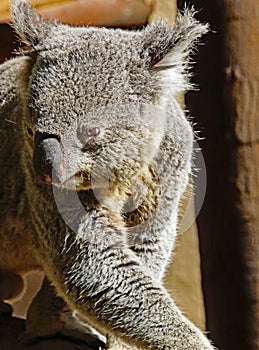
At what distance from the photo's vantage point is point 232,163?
12.9 ft

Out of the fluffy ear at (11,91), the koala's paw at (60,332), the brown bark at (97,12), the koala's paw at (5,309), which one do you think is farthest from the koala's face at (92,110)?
the brown bark at (97,12)

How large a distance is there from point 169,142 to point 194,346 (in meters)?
0.77

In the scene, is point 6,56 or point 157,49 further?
point 6,56

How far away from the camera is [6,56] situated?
205 inches

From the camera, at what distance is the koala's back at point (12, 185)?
4.21 m

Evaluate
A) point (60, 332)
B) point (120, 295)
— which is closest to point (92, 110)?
point (120, 295)

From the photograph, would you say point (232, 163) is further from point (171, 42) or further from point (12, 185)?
point (12, 185)

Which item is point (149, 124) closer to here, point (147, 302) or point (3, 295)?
point (147, 302)

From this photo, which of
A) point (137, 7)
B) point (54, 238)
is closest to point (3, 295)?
point (54, 238)

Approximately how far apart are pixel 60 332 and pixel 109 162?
1.04 m

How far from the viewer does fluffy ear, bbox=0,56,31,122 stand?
4047 mm

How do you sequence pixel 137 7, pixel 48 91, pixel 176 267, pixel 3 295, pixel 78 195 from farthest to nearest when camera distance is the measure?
pixel 176 267 < pixel 137 7 < pixel 3 295 < pixel 78 195 < pixel 48 91

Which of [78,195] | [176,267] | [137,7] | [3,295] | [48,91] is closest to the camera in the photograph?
[48,91]

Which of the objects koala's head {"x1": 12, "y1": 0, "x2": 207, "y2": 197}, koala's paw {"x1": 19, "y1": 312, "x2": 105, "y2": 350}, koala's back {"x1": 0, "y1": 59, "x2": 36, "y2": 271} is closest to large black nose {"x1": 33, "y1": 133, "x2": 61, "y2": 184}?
koala's head {"x1": 12, "y1": 0, "x2": 207, "y2": 197}
